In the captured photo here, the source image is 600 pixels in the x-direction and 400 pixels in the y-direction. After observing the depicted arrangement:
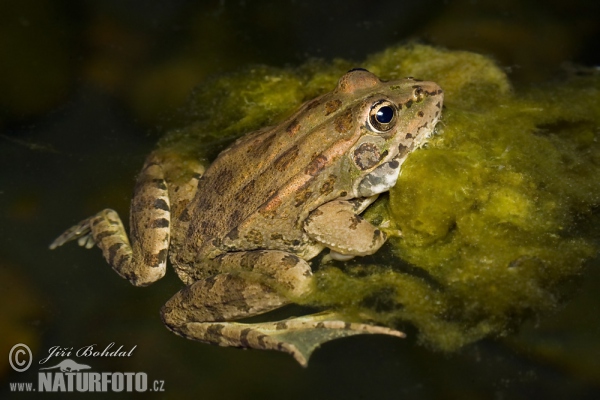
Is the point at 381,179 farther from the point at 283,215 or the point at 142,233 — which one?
the point at 142,233

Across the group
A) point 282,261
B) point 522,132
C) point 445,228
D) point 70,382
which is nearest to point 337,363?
point 282,261

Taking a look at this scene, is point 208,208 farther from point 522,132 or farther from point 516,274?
point 522,132

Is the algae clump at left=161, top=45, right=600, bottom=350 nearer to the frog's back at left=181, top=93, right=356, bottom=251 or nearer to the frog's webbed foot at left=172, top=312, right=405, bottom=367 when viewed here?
the frog's webbed foot at left=172, top=312, right=405, bottom=367

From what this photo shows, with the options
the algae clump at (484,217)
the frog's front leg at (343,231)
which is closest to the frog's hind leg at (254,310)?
the algae clump at (484,217)
